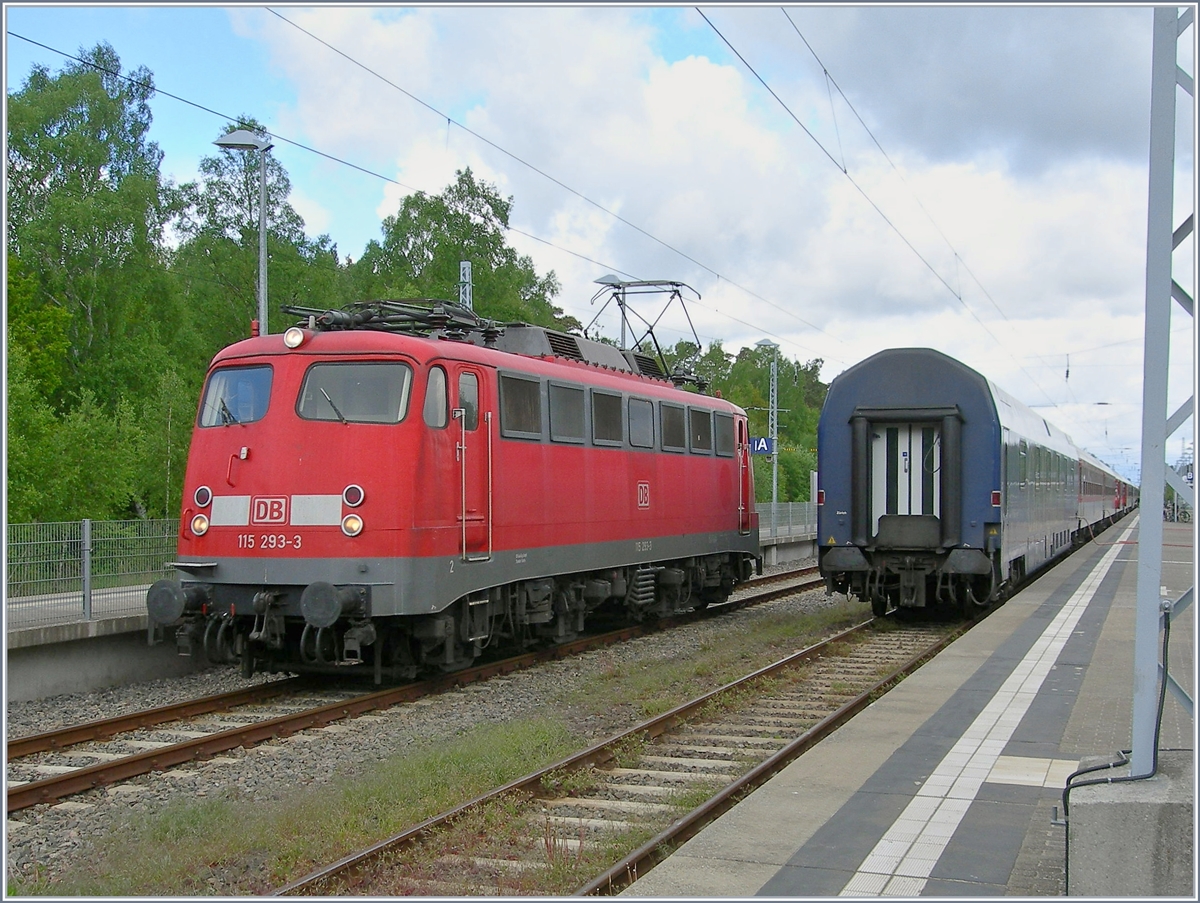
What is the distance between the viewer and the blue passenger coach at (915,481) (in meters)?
15.0

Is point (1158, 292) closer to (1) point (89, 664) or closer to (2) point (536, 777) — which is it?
(2) point (536, 777)

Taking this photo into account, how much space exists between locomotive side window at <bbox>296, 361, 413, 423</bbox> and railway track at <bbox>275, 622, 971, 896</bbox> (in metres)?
3.78

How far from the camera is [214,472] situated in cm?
1081

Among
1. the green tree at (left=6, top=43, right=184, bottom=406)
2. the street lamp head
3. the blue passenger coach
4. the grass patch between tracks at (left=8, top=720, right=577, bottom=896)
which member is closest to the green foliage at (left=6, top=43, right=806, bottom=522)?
the green tree at (left=6, top=43, right=184, bottom=406)

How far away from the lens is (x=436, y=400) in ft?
35.3

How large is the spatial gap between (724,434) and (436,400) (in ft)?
28.4

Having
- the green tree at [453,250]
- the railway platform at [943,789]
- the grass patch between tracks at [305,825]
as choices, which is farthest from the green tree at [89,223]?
the railway platform at [943,789]

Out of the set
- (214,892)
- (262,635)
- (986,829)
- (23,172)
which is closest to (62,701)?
(262,635)

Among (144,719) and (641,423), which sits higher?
(641,423)

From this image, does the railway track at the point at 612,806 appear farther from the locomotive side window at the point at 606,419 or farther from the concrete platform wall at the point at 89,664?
the concrete platform wall at the point at 89,664

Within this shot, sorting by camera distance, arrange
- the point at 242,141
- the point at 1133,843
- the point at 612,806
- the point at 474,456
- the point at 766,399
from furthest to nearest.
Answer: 1. the point at 766,399
2. the point at 242,141
3. the point at 474,456
4. the point at 612,806
5. the point at 1133,843

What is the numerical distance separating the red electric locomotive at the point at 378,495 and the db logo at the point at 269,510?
0.01 meters

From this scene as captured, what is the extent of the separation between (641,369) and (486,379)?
5592mm

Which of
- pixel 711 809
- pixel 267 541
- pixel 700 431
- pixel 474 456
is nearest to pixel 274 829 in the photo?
pixel 711 809
